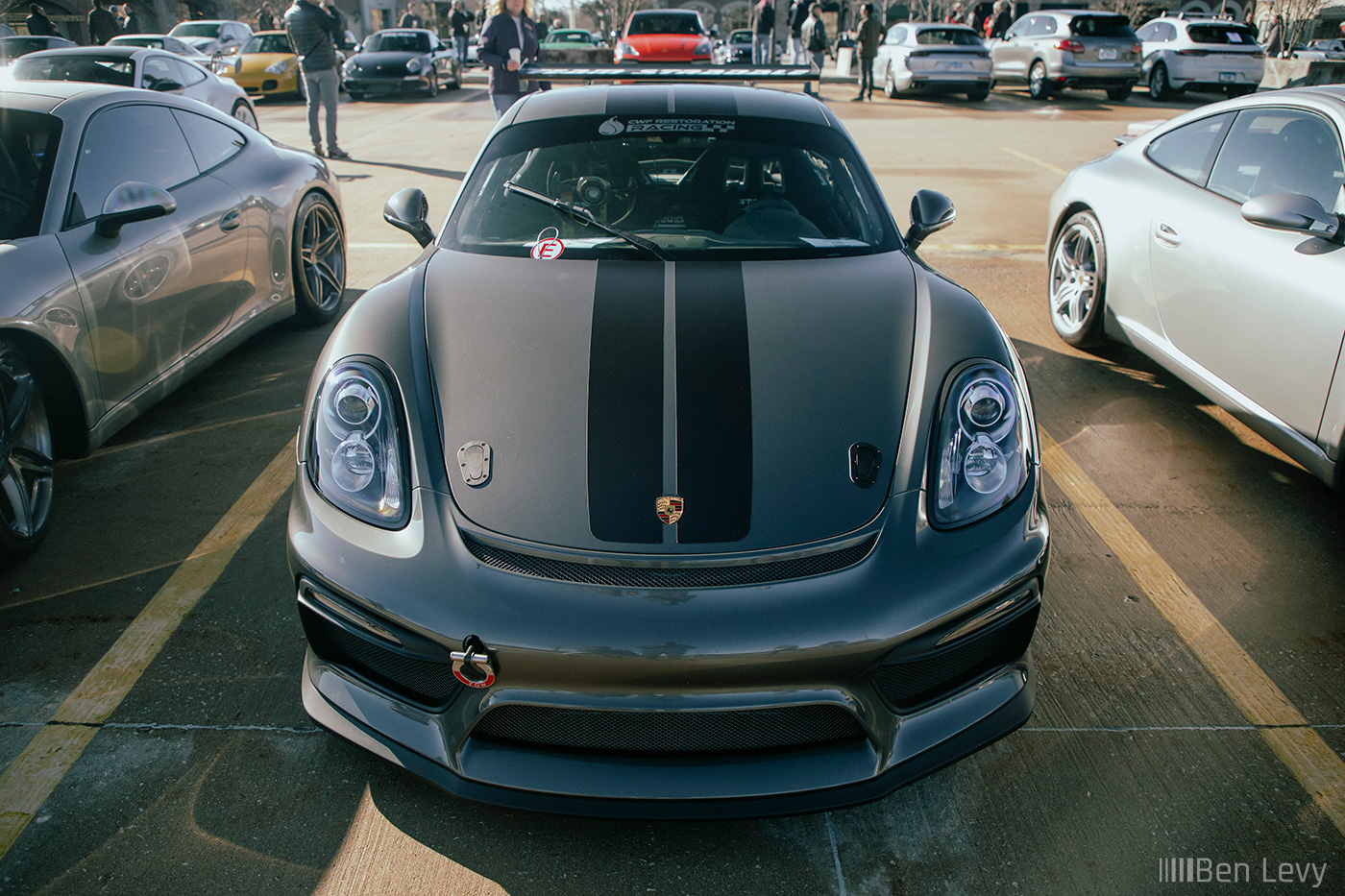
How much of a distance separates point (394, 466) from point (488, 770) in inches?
26.9

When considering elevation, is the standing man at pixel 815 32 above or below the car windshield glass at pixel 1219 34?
above

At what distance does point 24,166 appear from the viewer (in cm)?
Answer: 327

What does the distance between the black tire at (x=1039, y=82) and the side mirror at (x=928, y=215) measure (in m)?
17.4

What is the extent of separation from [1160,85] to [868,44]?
6.01m

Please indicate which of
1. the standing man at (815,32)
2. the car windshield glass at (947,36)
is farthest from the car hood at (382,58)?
the car windshield glass at (947,36)

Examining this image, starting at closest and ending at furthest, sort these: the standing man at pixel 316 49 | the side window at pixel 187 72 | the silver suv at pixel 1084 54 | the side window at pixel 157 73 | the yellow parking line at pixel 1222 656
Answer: the yellow parking line at pixel 1222 656, the side window at pixel 157 73, the side window at pixel 187 72, the standing man at pixel 316 49, the silver suv at pixel 1084 54

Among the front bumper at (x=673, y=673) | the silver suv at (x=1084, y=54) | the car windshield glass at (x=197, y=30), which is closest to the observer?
the front bumper at (x=673, y=673)

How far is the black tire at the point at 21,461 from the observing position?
277 cm

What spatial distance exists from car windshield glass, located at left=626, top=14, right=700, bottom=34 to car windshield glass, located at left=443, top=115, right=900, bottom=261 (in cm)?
1590

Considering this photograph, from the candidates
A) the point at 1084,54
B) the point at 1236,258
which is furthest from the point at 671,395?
the point at 1084,54

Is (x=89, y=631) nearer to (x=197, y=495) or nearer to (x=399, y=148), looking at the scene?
(x=197, y=495)

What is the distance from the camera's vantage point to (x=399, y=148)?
446 inches

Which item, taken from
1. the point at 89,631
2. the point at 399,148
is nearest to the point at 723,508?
the point at 89,631

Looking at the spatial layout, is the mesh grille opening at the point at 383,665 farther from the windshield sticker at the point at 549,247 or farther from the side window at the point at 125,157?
→ the side window at the point at 125,157
